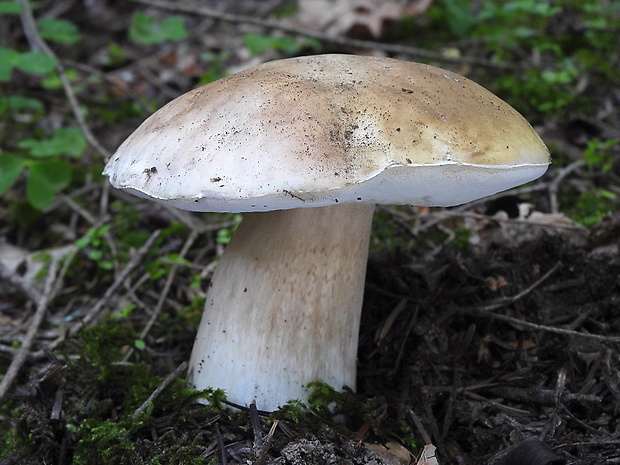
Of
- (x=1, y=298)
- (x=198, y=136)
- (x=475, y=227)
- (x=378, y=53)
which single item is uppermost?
(x=198, y=136)

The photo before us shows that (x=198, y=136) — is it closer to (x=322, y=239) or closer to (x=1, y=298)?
(x=322, y=239)

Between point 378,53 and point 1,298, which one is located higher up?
point 378,53

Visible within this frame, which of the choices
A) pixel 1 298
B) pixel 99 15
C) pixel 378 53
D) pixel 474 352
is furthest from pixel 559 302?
pixel 99 15

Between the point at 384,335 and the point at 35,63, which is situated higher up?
the point at 35,63

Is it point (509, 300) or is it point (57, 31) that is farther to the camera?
point (57, 31)

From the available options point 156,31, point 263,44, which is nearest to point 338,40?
point 263,44

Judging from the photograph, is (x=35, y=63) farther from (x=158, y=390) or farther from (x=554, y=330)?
(x=554, y=330)

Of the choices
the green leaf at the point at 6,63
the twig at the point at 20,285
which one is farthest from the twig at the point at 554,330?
the green leaf at the point at 6,63
